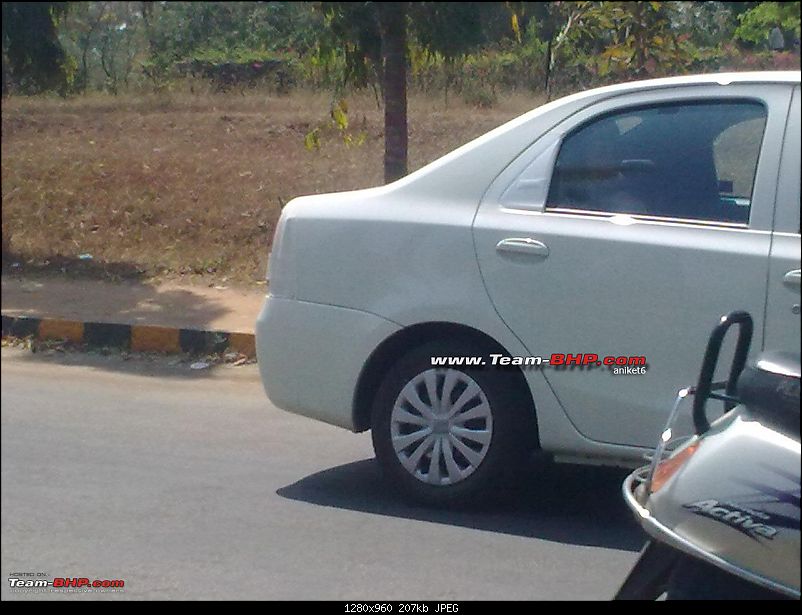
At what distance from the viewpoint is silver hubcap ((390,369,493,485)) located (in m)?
4.41

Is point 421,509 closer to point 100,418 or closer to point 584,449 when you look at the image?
point 584,449

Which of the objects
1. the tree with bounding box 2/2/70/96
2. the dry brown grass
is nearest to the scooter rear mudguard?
the tree with bounding box 2/2/70/96

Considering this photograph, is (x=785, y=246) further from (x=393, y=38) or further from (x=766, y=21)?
(x=393, y=38)

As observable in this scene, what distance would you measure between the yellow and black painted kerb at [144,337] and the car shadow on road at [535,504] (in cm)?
297

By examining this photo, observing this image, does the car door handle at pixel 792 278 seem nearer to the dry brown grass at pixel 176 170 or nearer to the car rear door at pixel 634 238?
the car rear door at pixel 634 238

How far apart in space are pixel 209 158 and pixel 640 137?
10020mm

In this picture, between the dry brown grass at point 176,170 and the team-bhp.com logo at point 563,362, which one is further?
the dry brown grass at point 176,170

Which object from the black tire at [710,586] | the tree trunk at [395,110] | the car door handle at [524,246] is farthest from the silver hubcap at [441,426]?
the tree trunk at [395,110]

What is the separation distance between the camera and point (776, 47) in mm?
3080

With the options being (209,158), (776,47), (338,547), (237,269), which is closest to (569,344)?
(338,547)

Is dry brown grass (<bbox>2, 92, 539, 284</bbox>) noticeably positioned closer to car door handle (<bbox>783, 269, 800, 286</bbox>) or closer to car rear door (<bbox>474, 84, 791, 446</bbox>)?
car rear door (<bbox>474, 84, 791, 446</bbox>)

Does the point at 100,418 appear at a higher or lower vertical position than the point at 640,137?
lower

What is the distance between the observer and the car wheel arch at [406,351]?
4.37 metres
